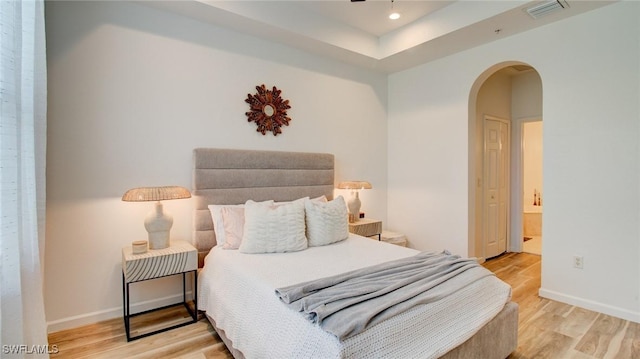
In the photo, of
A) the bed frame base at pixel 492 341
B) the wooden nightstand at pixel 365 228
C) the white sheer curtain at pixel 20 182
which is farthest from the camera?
the wooden nightstand at pixel 365 228

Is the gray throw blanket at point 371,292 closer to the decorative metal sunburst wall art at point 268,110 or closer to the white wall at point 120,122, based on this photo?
the white wall at point 120,122

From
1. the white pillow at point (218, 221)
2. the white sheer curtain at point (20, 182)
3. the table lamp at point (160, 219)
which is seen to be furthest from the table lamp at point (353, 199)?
the white sheer curtain at point (20, 182)

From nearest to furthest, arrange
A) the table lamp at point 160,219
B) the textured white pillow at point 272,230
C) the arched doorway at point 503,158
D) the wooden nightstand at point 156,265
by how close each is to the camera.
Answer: the wooden nightstand at point 156,265
the table lamp at point 160,219
the textured white pillow at point 272,230
the arched doorway at point 503,158

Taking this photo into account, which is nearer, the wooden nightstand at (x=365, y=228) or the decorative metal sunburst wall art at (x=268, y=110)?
the decorative metal sunburst wall art at (x=268, y=110)

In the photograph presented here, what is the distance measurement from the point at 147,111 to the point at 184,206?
90 centimetres

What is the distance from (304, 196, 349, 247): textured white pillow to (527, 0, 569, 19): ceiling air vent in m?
2.47

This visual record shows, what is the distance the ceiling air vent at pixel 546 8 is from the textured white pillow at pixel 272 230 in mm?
2733

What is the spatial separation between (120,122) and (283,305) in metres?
2.10

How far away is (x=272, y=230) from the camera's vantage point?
8.30 feet

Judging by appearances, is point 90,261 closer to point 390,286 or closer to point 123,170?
point 123,170

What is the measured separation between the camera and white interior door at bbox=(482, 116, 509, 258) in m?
4.36

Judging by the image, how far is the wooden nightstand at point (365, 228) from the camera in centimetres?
361

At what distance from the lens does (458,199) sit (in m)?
3.74

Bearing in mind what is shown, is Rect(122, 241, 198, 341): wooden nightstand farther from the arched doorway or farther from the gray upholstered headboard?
the arched doorway
